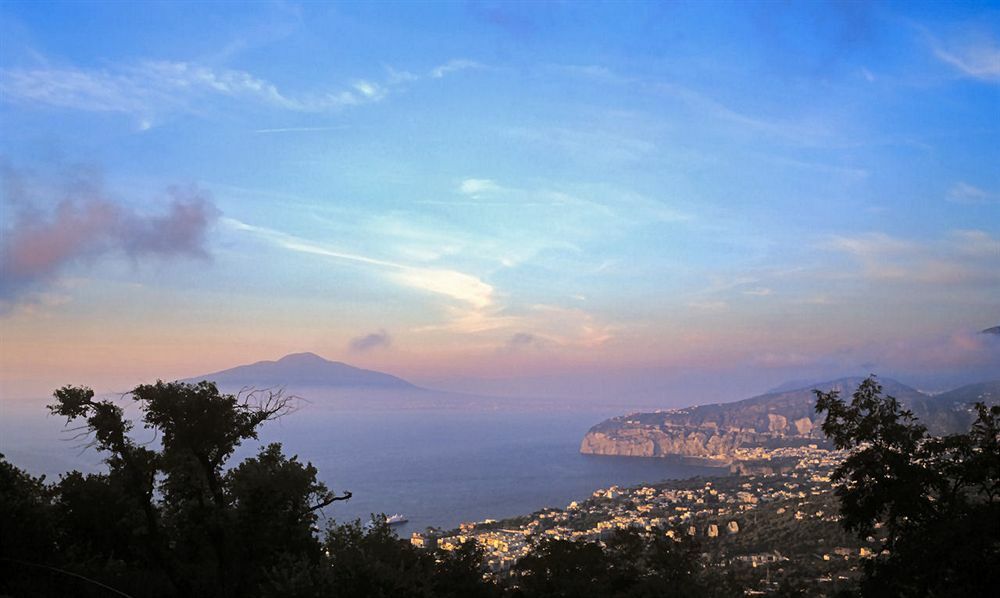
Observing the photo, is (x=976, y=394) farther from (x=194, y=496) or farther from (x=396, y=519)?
(x=194, y=496)

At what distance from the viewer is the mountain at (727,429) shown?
13488cm

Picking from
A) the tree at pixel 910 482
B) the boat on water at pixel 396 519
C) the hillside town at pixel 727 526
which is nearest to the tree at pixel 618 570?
the hillside town at pixel 727 526

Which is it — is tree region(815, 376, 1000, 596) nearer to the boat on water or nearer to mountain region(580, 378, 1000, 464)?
the boat on water

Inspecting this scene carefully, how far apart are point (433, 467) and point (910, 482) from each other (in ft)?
347

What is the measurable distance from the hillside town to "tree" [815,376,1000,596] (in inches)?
71.6

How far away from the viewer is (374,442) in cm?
15100

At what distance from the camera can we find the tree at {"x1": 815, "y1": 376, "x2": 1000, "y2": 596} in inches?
431

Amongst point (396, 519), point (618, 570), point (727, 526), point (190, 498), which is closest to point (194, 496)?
point (190, 498)

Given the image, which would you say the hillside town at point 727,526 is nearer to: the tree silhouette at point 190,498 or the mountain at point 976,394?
the tree silhouette at point 190,498

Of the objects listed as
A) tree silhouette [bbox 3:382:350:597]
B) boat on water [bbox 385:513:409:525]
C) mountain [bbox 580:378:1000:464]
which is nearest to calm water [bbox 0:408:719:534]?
boat on water [bbox 385:513:409:525]

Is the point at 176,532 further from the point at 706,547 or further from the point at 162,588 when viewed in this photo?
the point at 706,547

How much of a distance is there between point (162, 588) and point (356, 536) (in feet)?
13.7

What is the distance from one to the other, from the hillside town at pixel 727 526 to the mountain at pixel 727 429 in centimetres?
5730

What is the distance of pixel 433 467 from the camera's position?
112500 millimetres
